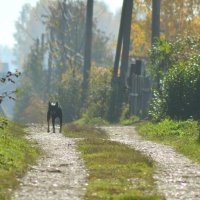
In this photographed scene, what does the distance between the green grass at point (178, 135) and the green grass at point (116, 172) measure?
1.66 metres

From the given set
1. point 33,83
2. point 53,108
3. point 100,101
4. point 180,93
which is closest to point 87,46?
point 100,101

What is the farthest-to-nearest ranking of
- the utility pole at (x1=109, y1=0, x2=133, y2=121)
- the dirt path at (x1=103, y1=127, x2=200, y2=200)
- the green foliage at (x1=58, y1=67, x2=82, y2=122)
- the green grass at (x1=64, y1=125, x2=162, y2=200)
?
the green foliage at (x1=58, y1=67, x2=82, y2=122) → the utility pole at (x1=109, y1=0, x2=133, y2=121) → the dirt path at (x1=103, y1=127, x2=200, y2=200) → the green grass at (x1=64, y1=125, x2=162, y2=200)

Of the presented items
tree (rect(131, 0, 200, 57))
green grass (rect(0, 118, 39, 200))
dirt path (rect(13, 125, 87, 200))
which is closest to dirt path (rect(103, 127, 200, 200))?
dirt path (rect(13, 125, 87, 200))

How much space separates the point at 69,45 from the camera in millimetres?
95875

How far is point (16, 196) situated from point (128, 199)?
200 cm

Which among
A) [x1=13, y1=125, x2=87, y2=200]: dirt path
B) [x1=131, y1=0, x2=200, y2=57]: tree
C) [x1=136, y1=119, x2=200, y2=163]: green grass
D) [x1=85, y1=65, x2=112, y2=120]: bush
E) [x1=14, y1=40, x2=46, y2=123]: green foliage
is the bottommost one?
[x1=13, y1=125, x2=87, y2=200]: dirt path

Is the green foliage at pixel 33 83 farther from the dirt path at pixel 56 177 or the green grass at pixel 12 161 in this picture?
the dirt path at pixel 56 177

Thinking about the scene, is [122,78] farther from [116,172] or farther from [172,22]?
[172,22]

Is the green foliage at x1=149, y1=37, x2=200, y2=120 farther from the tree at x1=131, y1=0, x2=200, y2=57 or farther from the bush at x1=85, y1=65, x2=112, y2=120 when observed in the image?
the tree at x1=131, y1=0, x2=200, y2=57

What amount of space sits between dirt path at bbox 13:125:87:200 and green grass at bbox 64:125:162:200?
236 millimetres

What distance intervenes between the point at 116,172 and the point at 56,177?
1.43 meters

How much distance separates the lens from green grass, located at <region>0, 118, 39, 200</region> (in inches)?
583

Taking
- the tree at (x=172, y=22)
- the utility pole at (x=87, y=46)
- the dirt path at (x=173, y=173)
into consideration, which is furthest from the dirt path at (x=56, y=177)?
the tree at (x=172, y=22)

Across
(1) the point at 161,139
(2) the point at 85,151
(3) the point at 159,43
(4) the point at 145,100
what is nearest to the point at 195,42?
(3) the point at 159,43
